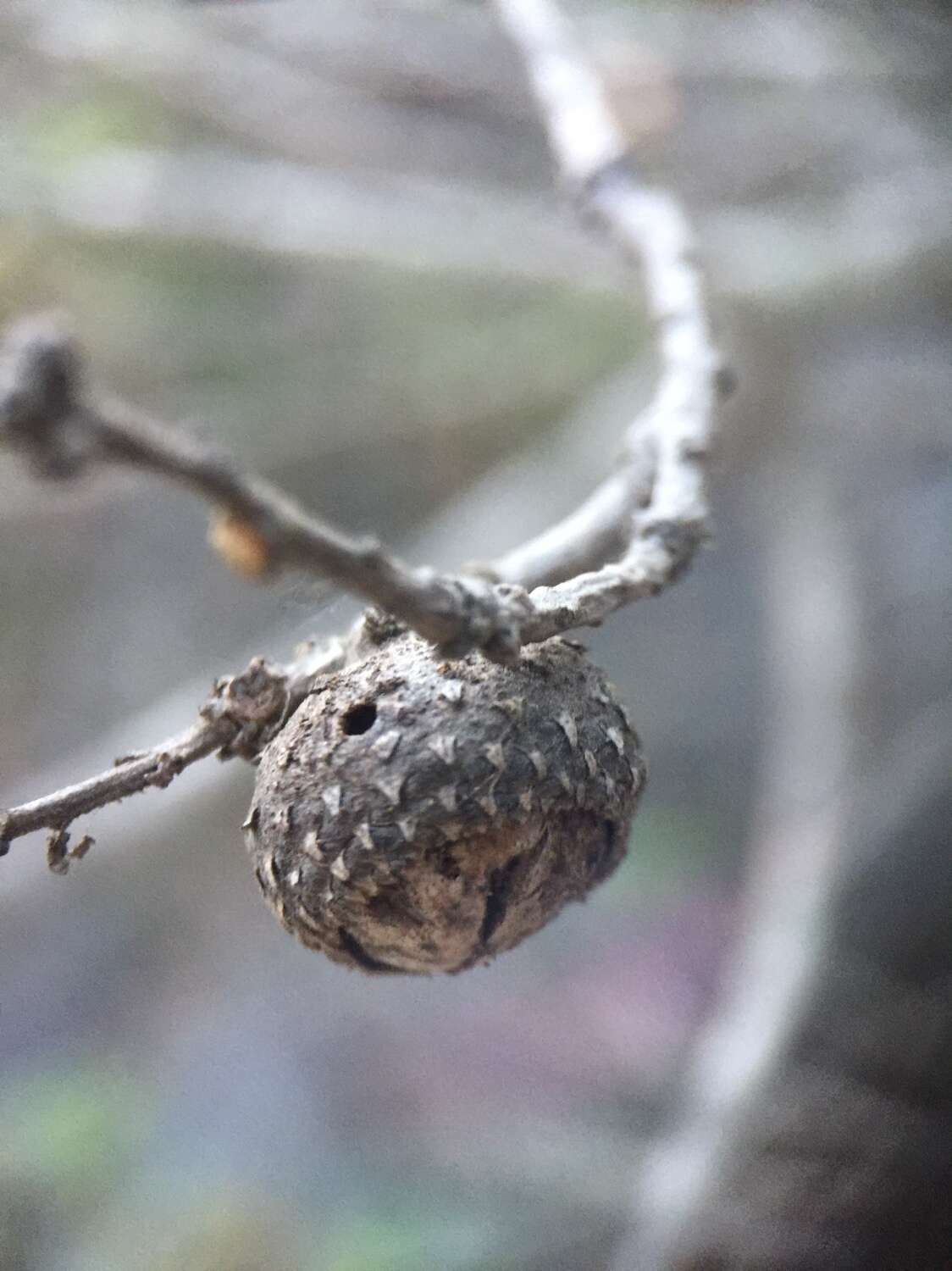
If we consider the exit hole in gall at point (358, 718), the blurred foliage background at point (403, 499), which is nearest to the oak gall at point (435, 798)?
the exit hole in gall at point (358, 718)

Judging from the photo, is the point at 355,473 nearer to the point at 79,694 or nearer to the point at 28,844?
the point at 79,694

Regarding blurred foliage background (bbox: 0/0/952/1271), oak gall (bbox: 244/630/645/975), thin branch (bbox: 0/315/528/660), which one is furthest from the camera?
blurred foliage background (bbox: 0/0/952/1271)

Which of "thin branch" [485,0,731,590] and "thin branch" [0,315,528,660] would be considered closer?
"thin branch" [0,315,528,660]

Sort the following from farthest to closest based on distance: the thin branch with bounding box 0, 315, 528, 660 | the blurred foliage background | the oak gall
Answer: the blurred foliage background, the oak gall, the thin branch with bounding box 0, 315, 528, 660

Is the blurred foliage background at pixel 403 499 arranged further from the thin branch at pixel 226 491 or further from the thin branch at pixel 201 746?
the thin branch at pixel 226 491

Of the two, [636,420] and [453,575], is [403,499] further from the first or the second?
[453,575]

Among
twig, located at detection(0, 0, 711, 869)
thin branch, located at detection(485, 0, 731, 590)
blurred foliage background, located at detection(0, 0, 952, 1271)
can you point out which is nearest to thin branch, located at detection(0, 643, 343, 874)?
twig, located at detection(0, 0, 711, 869)

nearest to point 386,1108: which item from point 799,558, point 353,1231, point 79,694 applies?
point 353,1231

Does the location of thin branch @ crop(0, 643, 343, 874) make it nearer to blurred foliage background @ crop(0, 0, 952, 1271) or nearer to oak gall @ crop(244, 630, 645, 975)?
oak gall @ crop(244, 630, 645, 975)
